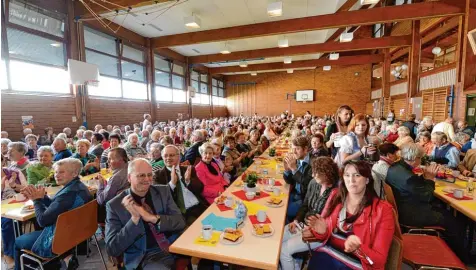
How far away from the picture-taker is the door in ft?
25.0

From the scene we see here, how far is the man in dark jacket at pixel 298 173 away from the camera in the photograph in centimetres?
315

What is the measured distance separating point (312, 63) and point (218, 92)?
800 centimetres

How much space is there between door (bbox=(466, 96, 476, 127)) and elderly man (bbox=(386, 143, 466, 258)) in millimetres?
6776

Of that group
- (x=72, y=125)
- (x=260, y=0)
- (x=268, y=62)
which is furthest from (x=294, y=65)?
(x=72, y=125)

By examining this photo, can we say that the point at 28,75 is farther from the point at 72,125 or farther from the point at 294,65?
the point at 294,65

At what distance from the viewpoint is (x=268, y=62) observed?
17.6 meters

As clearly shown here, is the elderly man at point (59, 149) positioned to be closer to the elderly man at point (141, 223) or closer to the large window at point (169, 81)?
the elderly man at point (141, 223)

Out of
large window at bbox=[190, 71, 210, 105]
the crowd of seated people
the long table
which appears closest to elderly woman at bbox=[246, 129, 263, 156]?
the crowd of seated people

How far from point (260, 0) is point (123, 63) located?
6.03 m

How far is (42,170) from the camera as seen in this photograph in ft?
11.7

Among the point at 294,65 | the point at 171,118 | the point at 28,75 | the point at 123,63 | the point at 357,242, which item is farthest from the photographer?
the point at 294,65

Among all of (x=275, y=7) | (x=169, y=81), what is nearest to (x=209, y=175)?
(x=275, y=7)

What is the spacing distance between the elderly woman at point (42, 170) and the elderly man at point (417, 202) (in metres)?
4.46

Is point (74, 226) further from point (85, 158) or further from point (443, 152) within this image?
point (443, 152)
